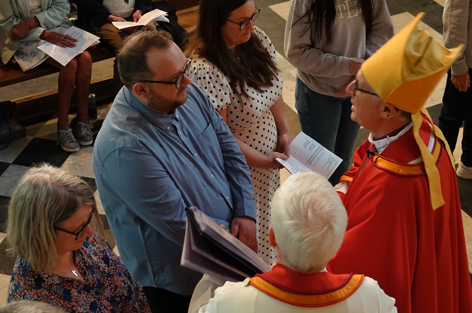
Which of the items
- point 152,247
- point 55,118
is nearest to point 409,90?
point 152,247

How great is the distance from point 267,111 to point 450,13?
1.33 metres

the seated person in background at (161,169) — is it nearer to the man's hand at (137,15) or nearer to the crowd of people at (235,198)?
the crowd of people at (235,198)

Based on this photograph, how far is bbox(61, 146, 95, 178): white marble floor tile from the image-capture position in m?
4.12

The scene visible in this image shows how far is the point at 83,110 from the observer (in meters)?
4.41

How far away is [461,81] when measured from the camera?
350 cm

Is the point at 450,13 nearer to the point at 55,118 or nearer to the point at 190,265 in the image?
the point at 190,265

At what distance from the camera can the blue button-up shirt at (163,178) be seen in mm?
2090

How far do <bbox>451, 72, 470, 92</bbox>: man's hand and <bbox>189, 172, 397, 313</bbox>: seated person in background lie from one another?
7.27 ft

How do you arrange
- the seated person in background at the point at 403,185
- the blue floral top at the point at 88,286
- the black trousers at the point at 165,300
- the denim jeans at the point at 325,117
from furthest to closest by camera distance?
the denim jeans at the point at 325,117 → the black trousers at the point at 165,300 → the seated person in background at the point at 403,185 → the blue floral top at the point at 88,286

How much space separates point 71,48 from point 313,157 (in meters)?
2.15

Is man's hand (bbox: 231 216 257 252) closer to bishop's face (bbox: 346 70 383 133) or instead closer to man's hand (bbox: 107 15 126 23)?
bishop's face (bbox: 346 70 383 133)

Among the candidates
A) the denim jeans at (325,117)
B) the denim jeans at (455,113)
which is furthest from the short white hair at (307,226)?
the denim jeans at (455,113)

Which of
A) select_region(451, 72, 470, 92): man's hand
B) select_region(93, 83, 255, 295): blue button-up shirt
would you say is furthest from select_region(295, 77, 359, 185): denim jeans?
select_region(93, 83, 255, 295): blue button-up shirt

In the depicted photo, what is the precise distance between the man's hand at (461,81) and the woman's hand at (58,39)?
2.60 meters
